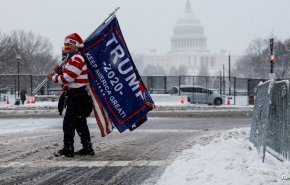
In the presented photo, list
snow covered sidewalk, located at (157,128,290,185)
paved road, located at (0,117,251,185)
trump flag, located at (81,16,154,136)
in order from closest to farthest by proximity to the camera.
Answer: snow covered sidewalk, located at (157,128,290,185) < paved road, located at (0,117,251,185) < trump flag, located at (81,16,154,136)

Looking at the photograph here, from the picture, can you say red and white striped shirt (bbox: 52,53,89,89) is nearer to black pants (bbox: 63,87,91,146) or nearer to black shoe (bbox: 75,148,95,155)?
black pants (bbox: 63,87,91,146)

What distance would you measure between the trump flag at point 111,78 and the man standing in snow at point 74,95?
0.18 metres

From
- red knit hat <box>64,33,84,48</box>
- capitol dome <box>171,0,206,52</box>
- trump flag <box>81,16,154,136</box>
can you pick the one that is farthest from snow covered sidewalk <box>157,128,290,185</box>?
capitol dome <box>171,0,206,52</box>

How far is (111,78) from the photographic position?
743 centimetres

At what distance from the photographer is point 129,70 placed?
745 centimetres

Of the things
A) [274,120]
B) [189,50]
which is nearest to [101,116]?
[274,120]

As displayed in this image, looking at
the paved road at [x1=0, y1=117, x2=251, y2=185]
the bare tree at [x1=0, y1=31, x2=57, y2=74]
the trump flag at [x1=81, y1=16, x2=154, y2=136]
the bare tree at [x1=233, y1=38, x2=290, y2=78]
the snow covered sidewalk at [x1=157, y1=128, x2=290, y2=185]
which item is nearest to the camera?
the snow covered sidewalk at [x1=157, y1=128, x2=290, y2=185]

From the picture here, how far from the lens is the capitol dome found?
181375mm

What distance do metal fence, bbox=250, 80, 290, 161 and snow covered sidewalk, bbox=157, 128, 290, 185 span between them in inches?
5.8

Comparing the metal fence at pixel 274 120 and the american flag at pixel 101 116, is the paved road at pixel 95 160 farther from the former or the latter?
the metal fence at pixel 274 120

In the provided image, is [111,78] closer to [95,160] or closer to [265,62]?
[95,160]

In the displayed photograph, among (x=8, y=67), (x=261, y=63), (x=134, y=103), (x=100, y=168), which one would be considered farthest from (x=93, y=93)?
(x=261, y=63)

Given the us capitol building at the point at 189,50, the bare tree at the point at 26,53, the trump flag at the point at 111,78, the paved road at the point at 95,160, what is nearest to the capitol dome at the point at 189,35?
the us capitol building at the point at 189,50

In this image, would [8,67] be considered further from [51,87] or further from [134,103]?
[134,103]
